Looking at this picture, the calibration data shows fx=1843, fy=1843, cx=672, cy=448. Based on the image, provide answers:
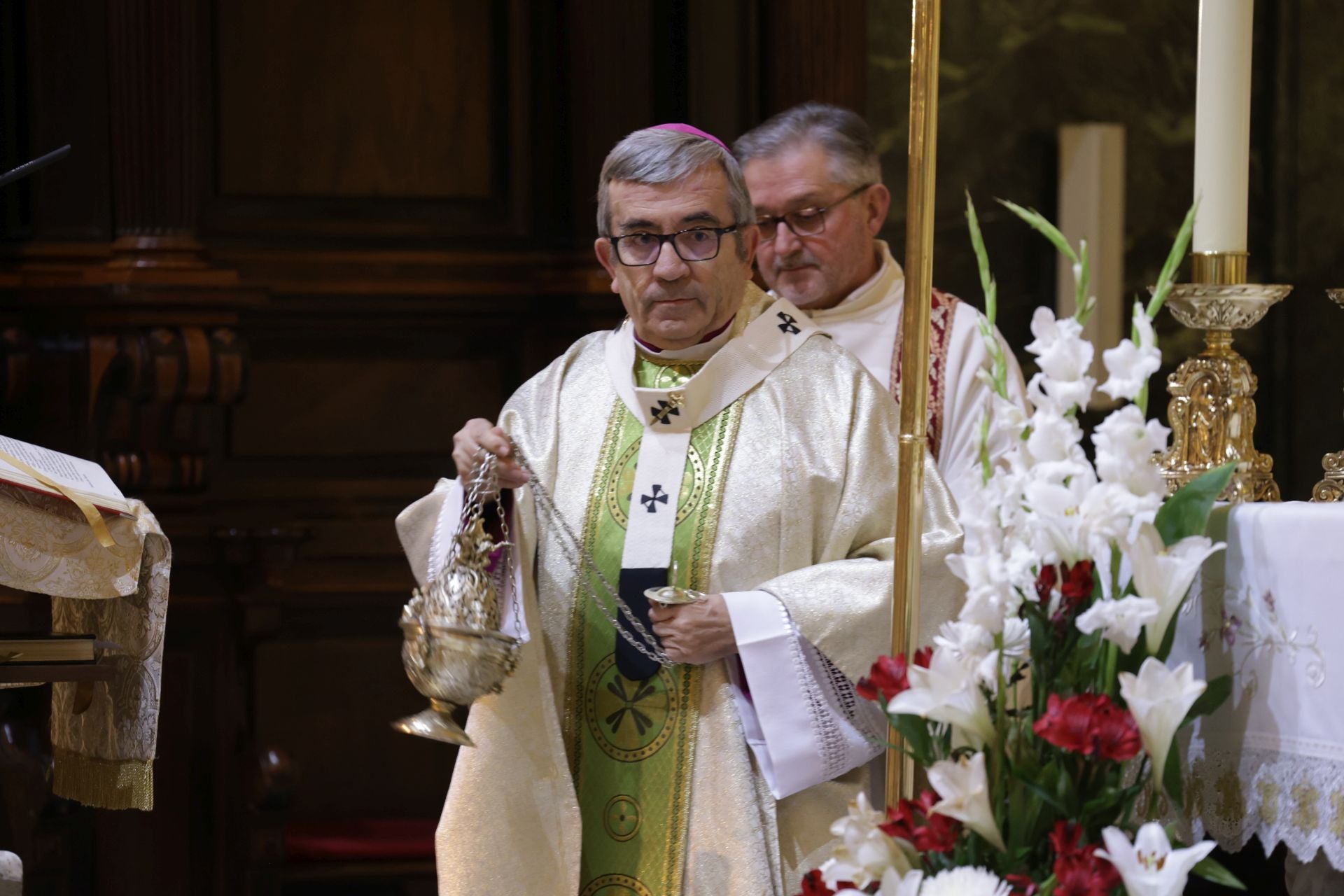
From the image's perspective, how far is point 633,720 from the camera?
2.88m

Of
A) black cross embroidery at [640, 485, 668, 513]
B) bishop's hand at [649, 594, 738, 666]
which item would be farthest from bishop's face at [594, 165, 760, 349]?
bishop's hand at [649, 594, 738, 666]

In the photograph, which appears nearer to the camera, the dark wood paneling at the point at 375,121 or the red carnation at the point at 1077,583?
the red carnation at the point at 1077,583

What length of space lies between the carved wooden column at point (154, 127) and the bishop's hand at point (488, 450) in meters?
1.96

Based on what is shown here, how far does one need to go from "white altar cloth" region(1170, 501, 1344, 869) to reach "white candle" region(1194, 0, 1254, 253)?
0.42 meters

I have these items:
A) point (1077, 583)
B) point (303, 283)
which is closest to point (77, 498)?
point (1077, 583)

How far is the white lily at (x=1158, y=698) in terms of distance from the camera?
6.15 feet

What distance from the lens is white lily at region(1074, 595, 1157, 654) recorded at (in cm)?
187

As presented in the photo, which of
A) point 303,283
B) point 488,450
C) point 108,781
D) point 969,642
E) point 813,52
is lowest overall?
point 108,781

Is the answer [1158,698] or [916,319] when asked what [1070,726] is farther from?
[916,319]

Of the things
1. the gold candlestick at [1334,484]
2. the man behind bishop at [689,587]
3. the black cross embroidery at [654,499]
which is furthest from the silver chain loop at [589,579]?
the gold candlestick at [1334,484]

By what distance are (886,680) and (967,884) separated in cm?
24

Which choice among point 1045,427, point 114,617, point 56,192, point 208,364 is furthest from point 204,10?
point 1045,427

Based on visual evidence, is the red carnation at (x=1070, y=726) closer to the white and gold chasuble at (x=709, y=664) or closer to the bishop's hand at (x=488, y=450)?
the white and gold chasuble at (x=709, y=664)

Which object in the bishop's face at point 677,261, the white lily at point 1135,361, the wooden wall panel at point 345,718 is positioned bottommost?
the wooden wall panel at point 345,718
